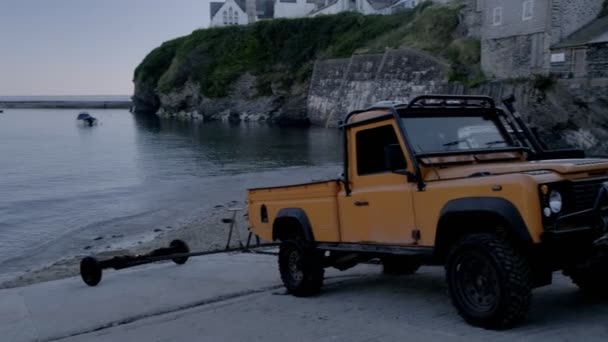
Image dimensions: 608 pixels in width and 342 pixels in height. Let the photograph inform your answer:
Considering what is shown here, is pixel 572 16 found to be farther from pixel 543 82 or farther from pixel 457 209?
pixel 457 209

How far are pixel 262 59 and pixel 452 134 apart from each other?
9208 cm

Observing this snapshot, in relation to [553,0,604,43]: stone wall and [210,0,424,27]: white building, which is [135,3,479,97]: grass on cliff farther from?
[553,0,604,43]: stone wall

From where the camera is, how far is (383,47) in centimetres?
7075

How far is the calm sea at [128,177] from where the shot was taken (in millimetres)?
24484

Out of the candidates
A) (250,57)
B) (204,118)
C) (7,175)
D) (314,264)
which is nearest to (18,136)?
(204,118)

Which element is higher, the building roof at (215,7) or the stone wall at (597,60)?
the building roof at (215,7)

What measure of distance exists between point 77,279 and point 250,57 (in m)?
88.4

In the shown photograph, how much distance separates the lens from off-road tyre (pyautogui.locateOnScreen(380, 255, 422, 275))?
8405 mm

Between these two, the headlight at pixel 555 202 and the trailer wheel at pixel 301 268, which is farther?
the trailer wheel at pixel 301 268

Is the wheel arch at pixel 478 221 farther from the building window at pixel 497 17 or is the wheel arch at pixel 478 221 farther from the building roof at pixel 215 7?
the building roof at pixel 215 7

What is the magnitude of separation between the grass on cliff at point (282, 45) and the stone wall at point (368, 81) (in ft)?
7.32

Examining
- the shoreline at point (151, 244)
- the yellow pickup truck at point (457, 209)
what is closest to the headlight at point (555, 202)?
the yellow pickup truck at point (457, 209)

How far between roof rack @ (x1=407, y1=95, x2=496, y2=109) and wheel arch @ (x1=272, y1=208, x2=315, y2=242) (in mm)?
2310

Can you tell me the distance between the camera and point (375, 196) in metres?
7.61
